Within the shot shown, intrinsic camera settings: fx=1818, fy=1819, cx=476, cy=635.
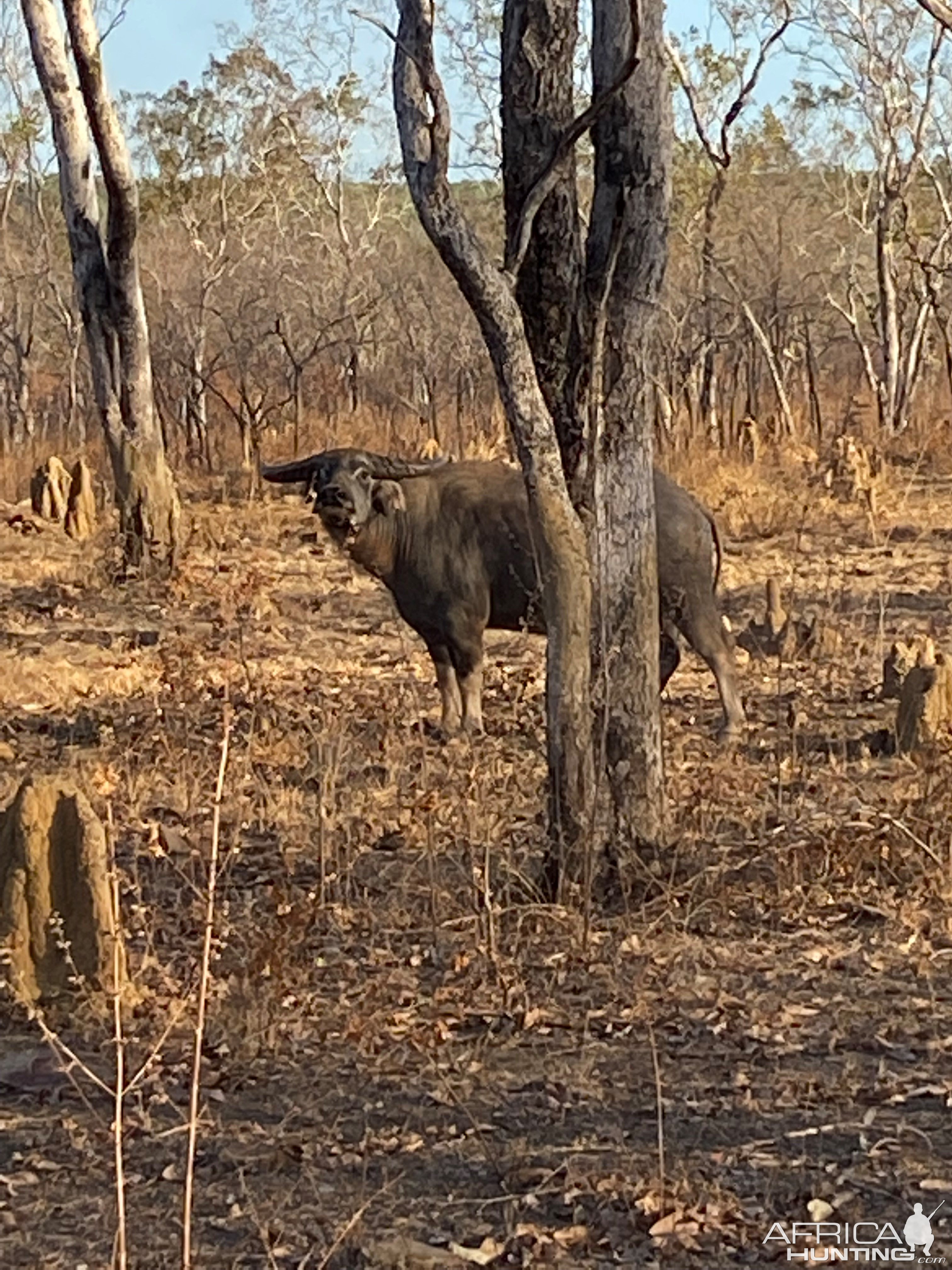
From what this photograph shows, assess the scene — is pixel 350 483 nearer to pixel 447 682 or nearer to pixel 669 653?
pixel 447 682

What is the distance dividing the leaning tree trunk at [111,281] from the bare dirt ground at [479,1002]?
4284mm

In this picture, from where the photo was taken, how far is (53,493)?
16.5 meters

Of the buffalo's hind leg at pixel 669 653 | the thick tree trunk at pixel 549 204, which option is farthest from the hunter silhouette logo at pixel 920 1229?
the buffalo's hind leg at pixel 669 653

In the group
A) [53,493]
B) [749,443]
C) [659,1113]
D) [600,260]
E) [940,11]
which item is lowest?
[659,1113]

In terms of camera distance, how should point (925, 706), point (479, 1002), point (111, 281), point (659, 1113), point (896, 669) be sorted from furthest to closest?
point (111, 281), point (896, 669), point (925, 706), point (479, 1002), point (659, 1113)

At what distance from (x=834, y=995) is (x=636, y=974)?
0.59 meters

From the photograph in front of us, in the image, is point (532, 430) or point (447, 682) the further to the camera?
point (447, 682)

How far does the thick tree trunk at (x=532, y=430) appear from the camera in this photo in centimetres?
527

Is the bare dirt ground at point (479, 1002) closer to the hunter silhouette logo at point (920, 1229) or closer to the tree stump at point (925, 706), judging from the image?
the hunter silhouette logo at point (920, 1229)

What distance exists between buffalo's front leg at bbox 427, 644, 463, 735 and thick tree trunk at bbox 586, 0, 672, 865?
3.45 m

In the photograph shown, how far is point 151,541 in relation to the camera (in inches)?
538

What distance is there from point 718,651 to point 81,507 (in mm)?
8655

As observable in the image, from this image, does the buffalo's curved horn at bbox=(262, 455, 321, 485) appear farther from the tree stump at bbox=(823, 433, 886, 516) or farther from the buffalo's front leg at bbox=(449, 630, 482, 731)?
the tree stump at bbox=(823, 433, 886, 516)

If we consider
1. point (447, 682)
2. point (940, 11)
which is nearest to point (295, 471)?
point (447, 682)
